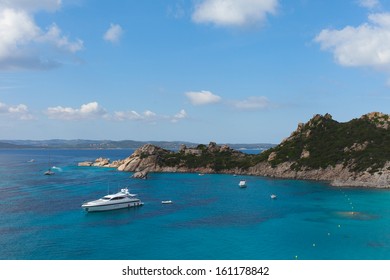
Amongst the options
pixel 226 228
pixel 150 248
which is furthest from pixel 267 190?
pixel 150 248

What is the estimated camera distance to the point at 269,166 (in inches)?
6280

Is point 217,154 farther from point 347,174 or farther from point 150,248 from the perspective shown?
point 150,248

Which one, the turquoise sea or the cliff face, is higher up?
the cliff face

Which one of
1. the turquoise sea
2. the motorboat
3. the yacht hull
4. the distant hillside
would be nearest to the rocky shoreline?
the distant hillside

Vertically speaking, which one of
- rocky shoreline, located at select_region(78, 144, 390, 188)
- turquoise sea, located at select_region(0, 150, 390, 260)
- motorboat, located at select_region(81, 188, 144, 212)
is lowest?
turquoise sea, located at select_region(0, 150, 390, 260)

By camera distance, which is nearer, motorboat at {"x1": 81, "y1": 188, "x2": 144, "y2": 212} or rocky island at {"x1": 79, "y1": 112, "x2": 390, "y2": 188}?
motorboat at {"x1": 81, "y1": 188, "x2": 144, "y2": 212}

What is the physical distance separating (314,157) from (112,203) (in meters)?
92.3

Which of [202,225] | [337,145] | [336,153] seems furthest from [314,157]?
[202,225]

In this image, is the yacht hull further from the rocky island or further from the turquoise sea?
the rocky island

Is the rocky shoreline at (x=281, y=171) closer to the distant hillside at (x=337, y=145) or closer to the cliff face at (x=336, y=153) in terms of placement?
the cliff face at (x=336, y=153)

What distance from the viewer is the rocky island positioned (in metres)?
128

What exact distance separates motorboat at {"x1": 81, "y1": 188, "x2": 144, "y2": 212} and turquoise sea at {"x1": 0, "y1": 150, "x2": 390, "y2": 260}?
181 centimetres

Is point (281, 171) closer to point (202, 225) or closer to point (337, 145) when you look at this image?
point (337, 145)

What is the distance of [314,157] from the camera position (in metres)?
149
